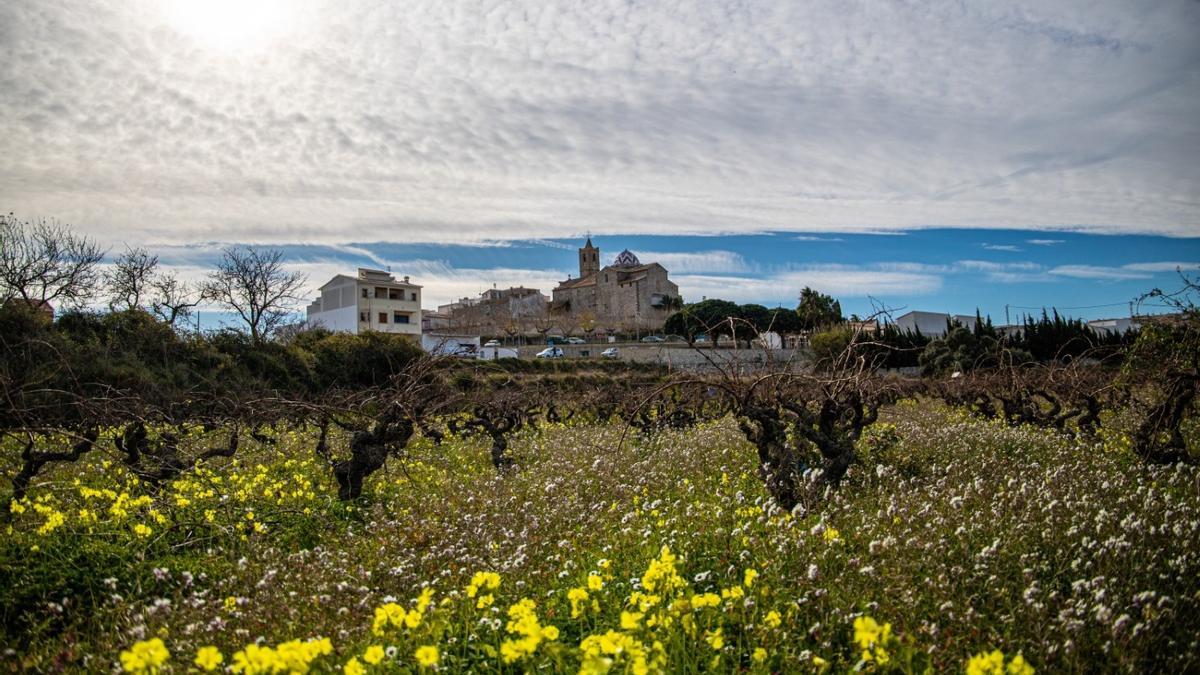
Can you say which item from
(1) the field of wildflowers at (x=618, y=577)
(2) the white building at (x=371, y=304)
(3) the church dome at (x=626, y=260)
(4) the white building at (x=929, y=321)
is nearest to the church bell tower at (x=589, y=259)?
(3) the church dome at (x=626, y=260)

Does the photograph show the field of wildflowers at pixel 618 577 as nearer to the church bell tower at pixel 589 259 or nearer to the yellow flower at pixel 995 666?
the yellow flower at pixel 995 666

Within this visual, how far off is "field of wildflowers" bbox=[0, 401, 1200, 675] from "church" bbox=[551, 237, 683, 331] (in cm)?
7233

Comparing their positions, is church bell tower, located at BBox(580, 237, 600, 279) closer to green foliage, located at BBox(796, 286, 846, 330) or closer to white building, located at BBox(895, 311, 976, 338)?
green foliage, located at BBox(796, 286, 846, 330)

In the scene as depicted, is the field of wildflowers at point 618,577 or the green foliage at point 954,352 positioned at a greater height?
the green foliage at point 954,352

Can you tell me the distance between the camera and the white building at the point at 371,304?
61.4 metres

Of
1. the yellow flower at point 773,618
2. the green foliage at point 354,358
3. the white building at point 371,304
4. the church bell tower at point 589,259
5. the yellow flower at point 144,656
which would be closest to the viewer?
the yellow flower at point 144,656

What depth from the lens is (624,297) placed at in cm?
8831

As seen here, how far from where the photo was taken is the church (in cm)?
8556

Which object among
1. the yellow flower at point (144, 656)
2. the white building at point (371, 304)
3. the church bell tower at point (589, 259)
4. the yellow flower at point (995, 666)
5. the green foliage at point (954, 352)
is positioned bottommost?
the yellow flower at point (995, 666)

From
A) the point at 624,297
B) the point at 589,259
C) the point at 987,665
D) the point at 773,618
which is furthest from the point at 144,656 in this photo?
the point at 589,259

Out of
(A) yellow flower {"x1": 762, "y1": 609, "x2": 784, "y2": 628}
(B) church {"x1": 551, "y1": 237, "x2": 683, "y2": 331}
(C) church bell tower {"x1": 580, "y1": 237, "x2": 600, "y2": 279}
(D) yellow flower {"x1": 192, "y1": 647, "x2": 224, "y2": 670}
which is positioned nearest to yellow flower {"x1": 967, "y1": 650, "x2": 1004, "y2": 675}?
(A) yellow flower {"x1": 762, "y1": 609, "x2": 784, "y2": 628}

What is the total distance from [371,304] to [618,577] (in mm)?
60259

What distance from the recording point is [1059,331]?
137 feet

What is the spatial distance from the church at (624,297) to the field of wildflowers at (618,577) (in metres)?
72.3
